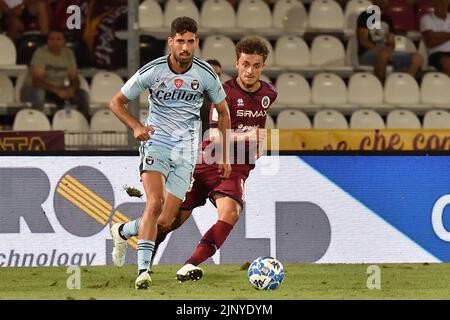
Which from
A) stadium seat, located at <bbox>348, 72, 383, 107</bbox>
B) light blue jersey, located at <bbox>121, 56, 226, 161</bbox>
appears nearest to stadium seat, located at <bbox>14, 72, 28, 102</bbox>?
stadium seat, located at <bbox>348, 72, 383, 107</bbox>

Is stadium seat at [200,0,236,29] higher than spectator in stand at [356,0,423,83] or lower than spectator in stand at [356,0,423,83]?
higher

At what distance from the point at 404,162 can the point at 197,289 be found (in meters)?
2.86

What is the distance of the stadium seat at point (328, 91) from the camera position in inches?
570

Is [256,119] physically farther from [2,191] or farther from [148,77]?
[2,191]

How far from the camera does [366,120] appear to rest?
46.3 ft

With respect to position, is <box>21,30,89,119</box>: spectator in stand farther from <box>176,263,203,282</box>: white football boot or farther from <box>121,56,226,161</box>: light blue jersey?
<box>176,263,203,282</box>: white football boot

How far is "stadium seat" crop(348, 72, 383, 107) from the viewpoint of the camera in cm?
1461

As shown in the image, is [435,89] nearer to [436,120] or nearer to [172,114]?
[436,120]

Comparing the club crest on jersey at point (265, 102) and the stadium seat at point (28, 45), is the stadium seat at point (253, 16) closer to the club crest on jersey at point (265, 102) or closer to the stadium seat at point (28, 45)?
the stadium seat at point (28, 45)

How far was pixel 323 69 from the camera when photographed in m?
14.9

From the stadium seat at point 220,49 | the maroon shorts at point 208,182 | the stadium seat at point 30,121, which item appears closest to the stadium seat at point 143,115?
the stadium seat at point 30,121

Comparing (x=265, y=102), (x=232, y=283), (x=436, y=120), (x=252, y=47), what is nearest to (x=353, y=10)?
(x=436, y=120)

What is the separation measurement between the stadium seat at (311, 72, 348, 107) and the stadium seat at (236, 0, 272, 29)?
104 centimetres

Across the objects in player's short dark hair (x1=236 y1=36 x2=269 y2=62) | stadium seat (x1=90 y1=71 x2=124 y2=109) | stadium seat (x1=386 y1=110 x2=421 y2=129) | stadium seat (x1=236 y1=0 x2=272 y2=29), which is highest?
player's short dark hair (x1=236 y1=36 x2=269 y2=62)
